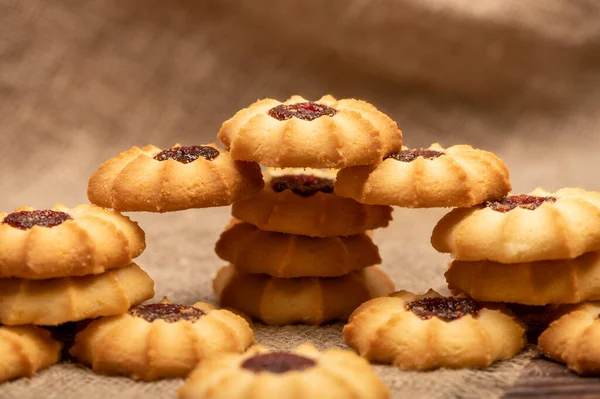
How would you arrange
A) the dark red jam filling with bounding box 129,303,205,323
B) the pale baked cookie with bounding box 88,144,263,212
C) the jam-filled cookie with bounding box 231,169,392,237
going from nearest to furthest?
the dark red jam filling with bounding box 129,303,205,323, the pale baked cookie with bounding box 88,144,263,212, the jam-filled cookie with bounding box 231,169,392,237

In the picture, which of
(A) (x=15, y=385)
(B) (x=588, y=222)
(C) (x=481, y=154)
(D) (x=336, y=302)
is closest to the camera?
(A) (x=15, y=385)

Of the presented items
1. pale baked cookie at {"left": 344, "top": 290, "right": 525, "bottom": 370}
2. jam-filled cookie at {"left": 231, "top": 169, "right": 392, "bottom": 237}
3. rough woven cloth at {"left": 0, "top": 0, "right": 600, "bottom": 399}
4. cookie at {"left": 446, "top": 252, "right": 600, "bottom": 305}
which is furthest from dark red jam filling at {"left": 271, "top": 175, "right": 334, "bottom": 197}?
rough woven cloth at {"left": 0, "top": 0, "right": 600, "bottom": 399}

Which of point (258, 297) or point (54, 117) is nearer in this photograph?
point (258, 297)

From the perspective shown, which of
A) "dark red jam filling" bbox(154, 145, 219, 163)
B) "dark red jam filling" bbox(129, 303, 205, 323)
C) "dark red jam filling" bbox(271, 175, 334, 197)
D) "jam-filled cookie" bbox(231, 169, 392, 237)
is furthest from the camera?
"dark red jam filling" bbox(271, 175, 334, 197)

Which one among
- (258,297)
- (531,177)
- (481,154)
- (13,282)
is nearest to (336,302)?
(258,297)

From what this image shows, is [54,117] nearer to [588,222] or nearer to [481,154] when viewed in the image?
[481,154]

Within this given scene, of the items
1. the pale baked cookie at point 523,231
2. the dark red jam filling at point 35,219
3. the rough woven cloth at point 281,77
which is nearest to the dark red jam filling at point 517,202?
the pale baked cookie at point 523,231

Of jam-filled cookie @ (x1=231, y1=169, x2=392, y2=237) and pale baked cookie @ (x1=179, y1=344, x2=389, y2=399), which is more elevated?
jam-filled cookie @ (x1=231, y1=169, x2=392, y2=237)

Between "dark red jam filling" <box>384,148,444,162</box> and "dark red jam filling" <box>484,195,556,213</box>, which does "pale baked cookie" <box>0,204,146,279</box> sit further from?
"dark red jam filling" <box>484,195,556,213</box>
